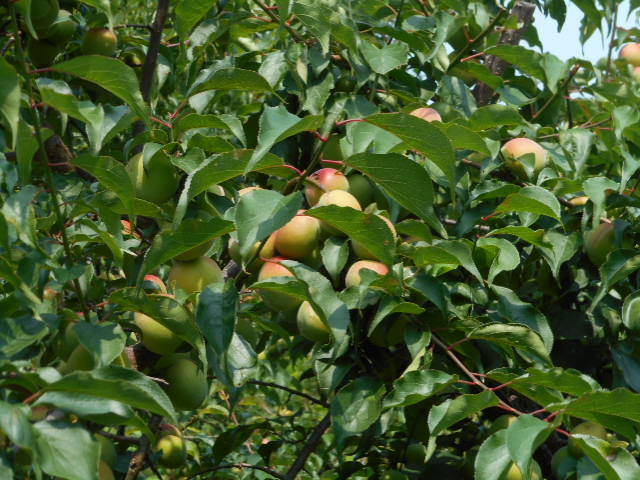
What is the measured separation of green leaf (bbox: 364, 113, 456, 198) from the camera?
3.43 ft

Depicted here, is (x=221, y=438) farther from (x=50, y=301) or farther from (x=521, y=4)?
(x=521, y=4)

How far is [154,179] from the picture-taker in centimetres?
125

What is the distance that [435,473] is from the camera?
173 cm

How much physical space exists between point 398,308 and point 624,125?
26.8 inches

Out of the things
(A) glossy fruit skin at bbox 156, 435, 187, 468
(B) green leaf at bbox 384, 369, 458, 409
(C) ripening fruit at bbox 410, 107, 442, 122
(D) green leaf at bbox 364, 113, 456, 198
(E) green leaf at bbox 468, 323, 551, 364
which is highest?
(D) green leaf at bbox 364, 113, 456, 198

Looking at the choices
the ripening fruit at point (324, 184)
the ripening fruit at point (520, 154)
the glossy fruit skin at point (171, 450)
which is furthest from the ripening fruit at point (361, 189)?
the glossy fruit skin at point (171, 450)

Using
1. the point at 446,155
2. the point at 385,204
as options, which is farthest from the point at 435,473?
the point at 446,155

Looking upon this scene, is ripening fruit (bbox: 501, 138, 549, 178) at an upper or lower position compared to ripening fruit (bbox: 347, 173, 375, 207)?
upper

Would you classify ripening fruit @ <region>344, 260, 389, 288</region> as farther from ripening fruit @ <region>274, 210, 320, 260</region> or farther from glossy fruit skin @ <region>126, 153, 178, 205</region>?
glossy fruit skin @ <region>126, 153, 178, 205</region>

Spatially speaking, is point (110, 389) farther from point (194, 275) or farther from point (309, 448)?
point (309, 448)

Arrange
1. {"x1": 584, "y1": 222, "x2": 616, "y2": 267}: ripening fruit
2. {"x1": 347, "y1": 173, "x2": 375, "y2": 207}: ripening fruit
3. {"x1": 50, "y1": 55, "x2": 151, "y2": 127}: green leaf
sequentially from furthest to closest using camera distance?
{"x1": 584, "y1": 222, "x2": 616, "y2": 267}: ripening fruit < {"x1": 347, "y1": 173, "x2": 375, "y2": 207}: ripening fruit < {"x1": 50, "y1": 55, "x2": 151, "y2": 127}: green leaf

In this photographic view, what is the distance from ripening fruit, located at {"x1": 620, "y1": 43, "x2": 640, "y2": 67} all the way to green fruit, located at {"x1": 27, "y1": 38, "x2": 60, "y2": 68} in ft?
5.49

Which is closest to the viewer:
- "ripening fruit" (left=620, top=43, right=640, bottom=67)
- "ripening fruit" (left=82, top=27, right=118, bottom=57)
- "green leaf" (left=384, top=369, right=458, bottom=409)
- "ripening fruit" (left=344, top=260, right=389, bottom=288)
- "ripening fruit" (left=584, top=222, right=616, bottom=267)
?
"green leaf" (left=384, top=369, right=458, bottom=409)

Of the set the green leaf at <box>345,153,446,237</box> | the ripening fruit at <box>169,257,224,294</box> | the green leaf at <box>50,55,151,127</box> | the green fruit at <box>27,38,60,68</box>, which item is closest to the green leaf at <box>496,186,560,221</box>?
the green leaf at <box>345,153,446,237</box>
